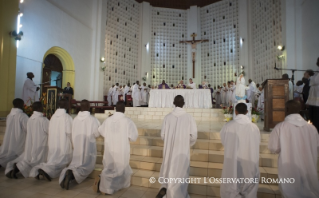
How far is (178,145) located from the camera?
326cm

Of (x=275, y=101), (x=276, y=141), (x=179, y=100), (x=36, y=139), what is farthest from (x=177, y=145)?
(x=275, y=101)

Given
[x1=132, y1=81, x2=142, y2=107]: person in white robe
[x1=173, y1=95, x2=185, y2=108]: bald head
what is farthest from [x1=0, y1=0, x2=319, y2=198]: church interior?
[x1=173, y1=95, x2=185, y2=108]: bald head

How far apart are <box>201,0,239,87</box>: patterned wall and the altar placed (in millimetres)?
7034

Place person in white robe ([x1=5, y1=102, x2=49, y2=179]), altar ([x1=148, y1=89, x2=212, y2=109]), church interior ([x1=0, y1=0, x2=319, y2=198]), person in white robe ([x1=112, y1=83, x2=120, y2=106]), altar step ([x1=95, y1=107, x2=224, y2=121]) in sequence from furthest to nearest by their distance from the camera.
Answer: person in white robe ([x1=112, y1=83, x2=120, y2=106])
altar ([x1=148, y1=89, x2=212, y2=109])
altar step ([x1=95, y1=107, x2=224, y2=121])
person in white robe ([x1=5, y1=102, x2=49, y2=179])
church interior ([x1=0, y1=0, x2=319, y2=198])

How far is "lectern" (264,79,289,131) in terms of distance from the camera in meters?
5.18

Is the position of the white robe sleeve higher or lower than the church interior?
lower

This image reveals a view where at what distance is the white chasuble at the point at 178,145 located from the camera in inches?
125

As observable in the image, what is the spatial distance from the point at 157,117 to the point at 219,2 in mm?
12564

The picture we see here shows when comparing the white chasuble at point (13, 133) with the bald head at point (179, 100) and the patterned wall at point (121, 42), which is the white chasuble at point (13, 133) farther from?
the patterned wall at point (121, 42)

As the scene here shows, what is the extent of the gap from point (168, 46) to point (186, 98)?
29.6 feet

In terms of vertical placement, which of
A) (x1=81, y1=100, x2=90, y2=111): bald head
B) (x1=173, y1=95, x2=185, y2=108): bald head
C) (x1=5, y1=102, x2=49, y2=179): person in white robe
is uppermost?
(x1=173, y1=95, x2=185, y2=108): bald head

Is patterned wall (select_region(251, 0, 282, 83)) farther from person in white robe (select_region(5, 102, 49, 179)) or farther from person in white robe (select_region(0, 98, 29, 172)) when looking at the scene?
person in white robe (select_region(0, 98, 29, 172))

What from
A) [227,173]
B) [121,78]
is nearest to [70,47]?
[121,78]

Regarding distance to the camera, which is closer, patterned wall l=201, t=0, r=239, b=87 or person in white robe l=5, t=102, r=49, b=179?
person in white robe l=5, t=102, r=49, b=179
